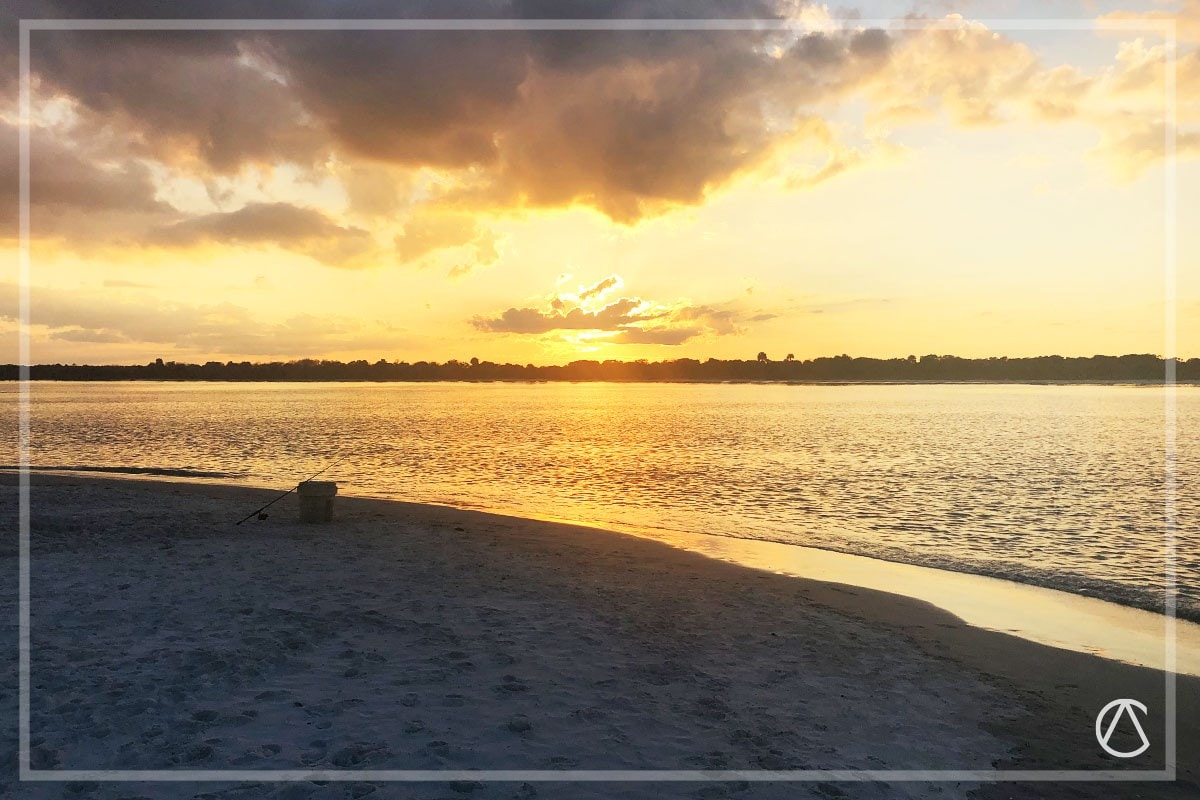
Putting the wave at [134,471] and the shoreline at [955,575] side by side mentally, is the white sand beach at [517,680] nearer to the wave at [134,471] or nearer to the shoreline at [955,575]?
the shoreline at [955,575]

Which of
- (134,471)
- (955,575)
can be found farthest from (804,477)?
(134,471)

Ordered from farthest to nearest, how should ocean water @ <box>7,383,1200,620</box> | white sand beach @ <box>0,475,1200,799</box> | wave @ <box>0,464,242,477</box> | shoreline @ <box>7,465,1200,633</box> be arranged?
wave @ <box>0,464,242,477</box>
ocean water @ <box>7,383,1200,620</box>
shoreline @ <box>7,465,1200,633</box>
white sand beach @ <box>0,475,1200,799</box>

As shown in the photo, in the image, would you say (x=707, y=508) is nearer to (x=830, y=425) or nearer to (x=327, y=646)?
(x=327, y=646)

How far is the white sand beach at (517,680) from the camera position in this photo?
6668 millimetres

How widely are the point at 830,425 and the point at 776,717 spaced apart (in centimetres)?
6307

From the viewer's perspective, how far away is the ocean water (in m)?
18.5

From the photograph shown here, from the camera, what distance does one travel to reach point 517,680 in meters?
8.58

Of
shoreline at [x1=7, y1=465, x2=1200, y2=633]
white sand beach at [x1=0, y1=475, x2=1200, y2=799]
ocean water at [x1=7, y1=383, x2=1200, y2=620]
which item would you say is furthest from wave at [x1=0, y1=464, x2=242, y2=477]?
white sand beach at [x1=0, y1=475, x2=1200, y2=799]

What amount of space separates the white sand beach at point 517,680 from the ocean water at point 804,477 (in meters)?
6.31

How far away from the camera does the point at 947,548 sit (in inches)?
731

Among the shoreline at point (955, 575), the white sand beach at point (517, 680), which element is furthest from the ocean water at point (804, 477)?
the white sand beach at point (517, 680)

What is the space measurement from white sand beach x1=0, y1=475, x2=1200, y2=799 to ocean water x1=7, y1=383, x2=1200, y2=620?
631 centimetres

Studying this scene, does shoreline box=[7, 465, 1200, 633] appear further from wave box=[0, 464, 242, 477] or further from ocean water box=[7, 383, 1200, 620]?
wave box=[0, 464, 242, 477]

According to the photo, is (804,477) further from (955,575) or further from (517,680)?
(517,680)
